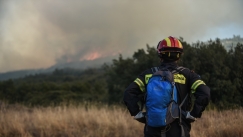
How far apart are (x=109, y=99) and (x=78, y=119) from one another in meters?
13.2

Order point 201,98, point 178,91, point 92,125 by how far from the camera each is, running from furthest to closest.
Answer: point 92,125 → point 178,91 → point 201,98

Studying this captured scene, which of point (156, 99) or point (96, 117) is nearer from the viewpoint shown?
point (156, 99)

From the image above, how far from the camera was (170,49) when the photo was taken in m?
3.33

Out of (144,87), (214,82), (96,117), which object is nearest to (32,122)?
(96,117)

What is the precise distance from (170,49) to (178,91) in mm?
538

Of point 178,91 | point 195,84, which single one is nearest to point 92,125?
point 178,91

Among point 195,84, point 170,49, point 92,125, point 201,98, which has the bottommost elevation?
point 92,125

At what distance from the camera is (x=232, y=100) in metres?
12.7

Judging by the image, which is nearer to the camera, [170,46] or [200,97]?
[200,97]

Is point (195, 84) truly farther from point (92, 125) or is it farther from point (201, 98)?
point (92, 125)

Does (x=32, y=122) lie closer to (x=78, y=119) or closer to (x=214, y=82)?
(x=78, y=119)

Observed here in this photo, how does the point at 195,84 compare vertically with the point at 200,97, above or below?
above

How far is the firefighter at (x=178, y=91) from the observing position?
3.13 meters

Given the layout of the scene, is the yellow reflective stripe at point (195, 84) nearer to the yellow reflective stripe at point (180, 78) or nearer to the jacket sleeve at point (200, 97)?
the jacket sleeve at point (200, 97)
